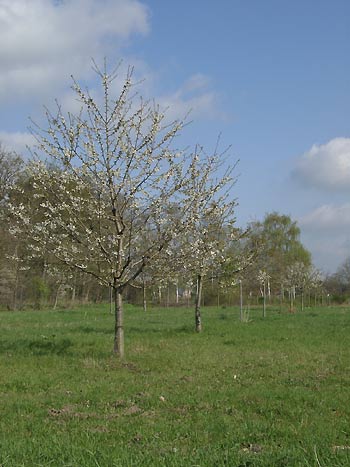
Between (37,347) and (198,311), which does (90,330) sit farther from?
(37,347)

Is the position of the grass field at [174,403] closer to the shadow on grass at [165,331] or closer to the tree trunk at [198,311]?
the shadow on grass at [165,331]

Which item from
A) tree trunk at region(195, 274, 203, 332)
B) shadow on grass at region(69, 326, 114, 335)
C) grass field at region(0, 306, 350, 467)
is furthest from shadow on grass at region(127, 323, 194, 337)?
grass field at region(0, 306, 350, 467)

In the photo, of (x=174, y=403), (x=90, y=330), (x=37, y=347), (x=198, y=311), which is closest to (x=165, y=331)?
(x=198, y=311)

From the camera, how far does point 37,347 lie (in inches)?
552

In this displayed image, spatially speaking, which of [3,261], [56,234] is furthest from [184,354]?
[3,261]

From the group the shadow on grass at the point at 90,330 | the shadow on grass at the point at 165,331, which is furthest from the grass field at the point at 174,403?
the shadow on grass at the point at 90,330

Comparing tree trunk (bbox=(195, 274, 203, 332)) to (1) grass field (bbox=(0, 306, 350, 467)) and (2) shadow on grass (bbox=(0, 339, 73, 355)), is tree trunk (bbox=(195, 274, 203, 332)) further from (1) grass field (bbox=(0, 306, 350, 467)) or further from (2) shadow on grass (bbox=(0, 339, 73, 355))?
(2) shadow on grass (bbox=(0, 339, 73, 355))

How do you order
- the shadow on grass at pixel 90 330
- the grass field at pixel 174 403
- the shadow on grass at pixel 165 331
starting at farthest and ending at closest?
the shadow on grass at pixel 90 330, the shadow on grass at pixel 165 331, the grass field at pixel 174 403

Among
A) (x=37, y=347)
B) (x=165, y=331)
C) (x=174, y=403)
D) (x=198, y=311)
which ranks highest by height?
(x=198, y=311)

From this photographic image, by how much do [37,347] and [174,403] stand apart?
673cm

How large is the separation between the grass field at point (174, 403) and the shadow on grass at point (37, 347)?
1.1 inches

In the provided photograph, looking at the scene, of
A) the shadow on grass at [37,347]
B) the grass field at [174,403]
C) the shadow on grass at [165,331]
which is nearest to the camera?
the grass field at [174,403]

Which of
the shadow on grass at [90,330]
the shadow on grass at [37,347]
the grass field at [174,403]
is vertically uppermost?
the shadow on grass at [90,330]

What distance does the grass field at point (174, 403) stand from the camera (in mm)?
5175
